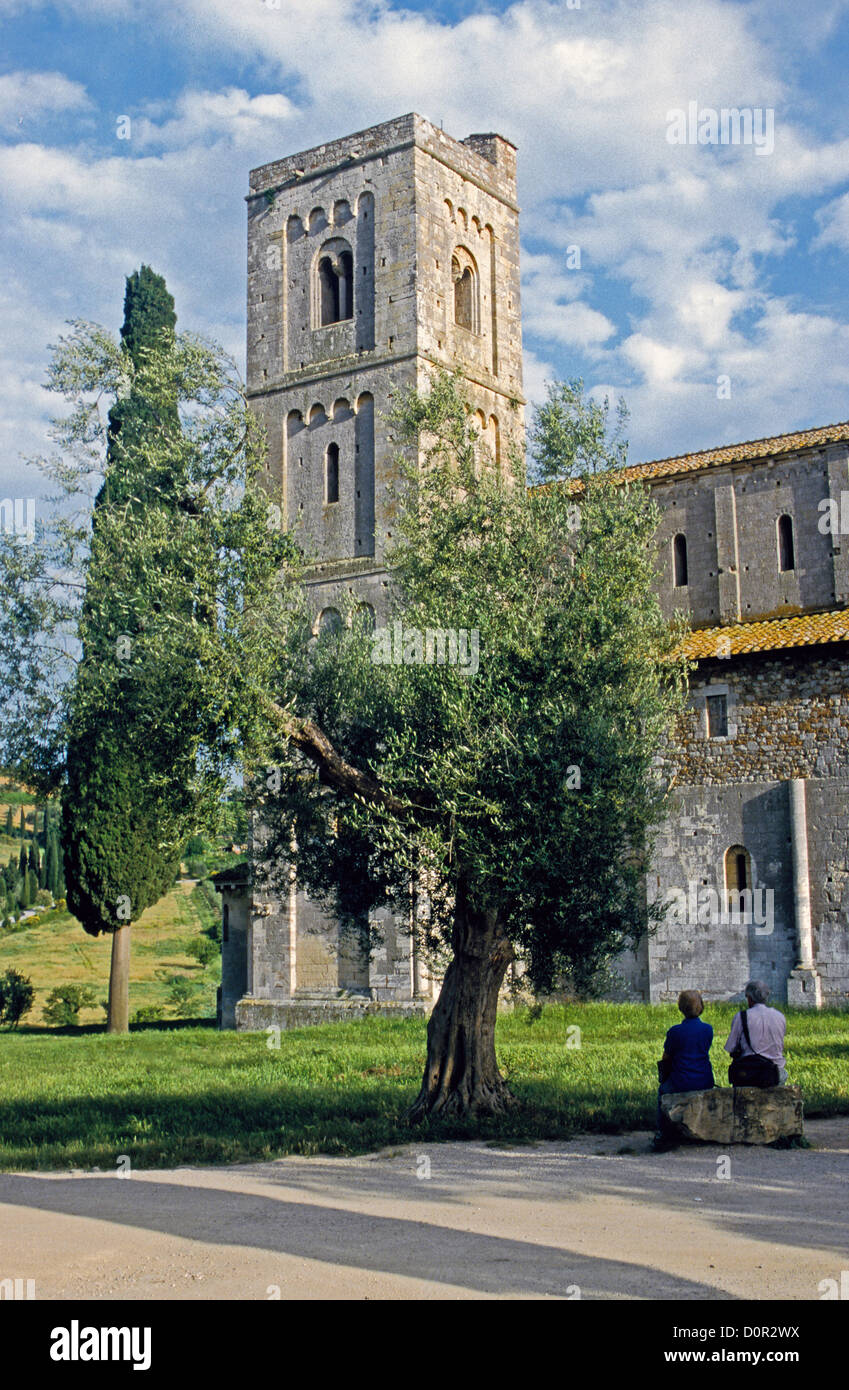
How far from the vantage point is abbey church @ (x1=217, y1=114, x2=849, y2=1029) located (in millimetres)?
26594

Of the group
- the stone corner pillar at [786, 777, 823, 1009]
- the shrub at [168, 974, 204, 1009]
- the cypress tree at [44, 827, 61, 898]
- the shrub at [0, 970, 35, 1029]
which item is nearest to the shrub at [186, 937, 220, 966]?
the shrub at [168, 974, 204, 1009]

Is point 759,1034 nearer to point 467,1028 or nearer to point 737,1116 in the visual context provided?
point 737,1116

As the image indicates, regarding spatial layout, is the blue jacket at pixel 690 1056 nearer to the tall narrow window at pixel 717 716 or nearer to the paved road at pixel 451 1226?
the paved road at pixel 451 1226

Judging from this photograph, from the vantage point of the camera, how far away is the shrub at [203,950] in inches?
2137

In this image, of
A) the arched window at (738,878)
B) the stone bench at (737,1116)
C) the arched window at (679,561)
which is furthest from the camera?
the arched window at (679,561)

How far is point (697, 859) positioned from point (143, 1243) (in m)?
21.2

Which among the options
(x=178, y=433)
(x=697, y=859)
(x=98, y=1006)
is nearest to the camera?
(x=178, y=433)

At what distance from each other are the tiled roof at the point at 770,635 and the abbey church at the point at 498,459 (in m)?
0.08

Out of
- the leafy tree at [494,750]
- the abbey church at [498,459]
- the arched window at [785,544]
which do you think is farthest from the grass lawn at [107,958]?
the leafy tree at [494,750]

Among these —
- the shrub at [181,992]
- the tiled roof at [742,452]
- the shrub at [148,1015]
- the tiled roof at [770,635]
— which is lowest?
the shrub at [148,1015]

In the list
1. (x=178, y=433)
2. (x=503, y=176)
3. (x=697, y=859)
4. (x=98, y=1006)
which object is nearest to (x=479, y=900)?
(x=178, y=433)

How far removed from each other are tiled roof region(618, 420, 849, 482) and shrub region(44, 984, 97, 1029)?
21.4 metres

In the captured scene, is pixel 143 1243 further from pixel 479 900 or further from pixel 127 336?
pixel 127 336
